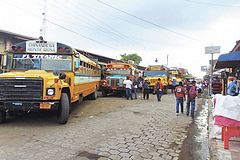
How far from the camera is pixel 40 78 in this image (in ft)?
25.1

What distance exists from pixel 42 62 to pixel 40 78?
1.63 m

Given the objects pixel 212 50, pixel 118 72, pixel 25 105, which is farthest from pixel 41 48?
pixel 212 50

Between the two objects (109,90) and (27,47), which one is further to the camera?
(109,90)

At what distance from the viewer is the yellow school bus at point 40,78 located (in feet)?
25.2

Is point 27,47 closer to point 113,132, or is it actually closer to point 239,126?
point 113,132

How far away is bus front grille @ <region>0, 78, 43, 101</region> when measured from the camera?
25.1 ft

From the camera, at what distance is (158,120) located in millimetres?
9523

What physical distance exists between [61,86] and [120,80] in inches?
415

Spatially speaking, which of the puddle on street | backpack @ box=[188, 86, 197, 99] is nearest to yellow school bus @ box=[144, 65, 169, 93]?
backpack @ box=[188, 86, 197, 99]

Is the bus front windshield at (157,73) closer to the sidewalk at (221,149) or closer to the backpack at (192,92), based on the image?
the backpack at (192,92)

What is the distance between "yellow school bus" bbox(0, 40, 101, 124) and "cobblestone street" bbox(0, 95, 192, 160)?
2.36ft

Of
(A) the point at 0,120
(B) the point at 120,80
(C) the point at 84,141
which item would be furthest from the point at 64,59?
(B) the point at 120,80

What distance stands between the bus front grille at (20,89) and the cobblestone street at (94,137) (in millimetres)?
967

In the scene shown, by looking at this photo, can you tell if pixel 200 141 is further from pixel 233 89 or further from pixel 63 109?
pixel 233 89
